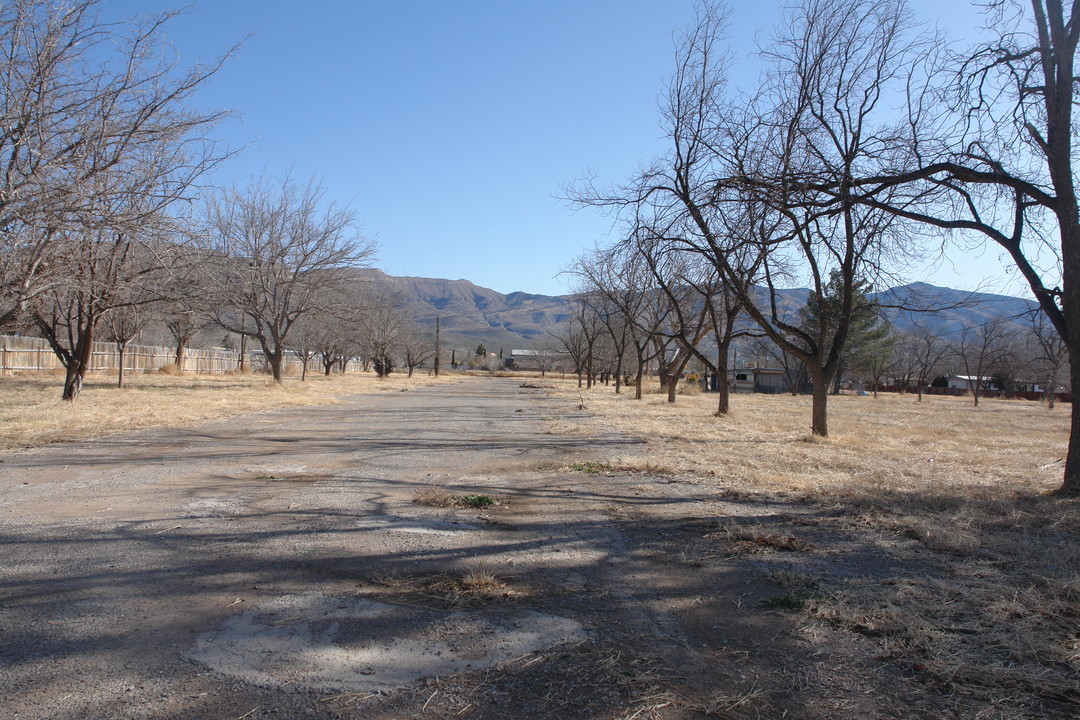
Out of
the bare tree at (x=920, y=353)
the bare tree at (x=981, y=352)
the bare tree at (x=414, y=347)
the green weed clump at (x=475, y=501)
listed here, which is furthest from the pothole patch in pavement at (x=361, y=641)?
the bare tree at (x=920, y=353)

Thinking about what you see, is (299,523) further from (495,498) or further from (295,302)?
(295,302)

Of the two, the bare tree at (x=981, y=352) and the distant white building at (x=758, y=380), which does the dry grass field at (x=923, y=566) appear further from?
the distant white building at (x=758, y=380)

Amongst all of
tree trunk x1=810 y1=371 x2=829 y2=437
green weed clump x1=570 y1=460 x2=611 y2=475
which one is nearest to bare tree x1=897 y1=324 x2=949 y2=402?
tree trunk x1=810 y1=371 x2=829 y2=437

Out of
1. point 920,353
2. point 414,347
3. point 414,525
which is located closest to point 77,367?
point 414,525

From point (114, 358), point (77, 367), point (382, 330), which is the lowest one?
point (77, 367)

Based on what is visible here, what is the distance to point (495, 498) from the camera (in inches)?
271

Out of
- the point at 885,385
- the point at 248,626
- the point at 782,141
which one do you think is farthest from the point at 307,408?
the point at 885,385

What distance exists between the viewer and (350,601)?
3740mm

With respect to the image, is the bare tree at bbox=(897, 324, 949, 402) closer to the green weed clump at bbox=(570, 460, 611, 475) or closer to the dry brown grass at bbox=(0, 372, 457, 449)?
the dry brown grass at bbox=(0, 372, 457, 449)

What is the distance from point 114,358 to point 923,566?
48.1m

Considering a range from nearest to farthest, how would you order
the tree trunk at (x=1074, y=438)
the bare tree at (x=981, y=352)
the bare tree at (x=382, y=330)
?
the tree trunk at (x=1074, y=438)
the bare tree at (x=981, y=352)
the bare tree at (x=382, y=330)

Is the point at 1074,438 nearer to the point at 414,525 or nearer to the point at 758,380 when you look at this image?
the point at 414,525

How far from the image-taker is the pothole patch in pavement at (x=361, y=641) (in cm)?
286

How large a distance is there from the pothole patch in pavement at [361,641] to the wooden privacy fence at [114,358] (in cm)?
3508
